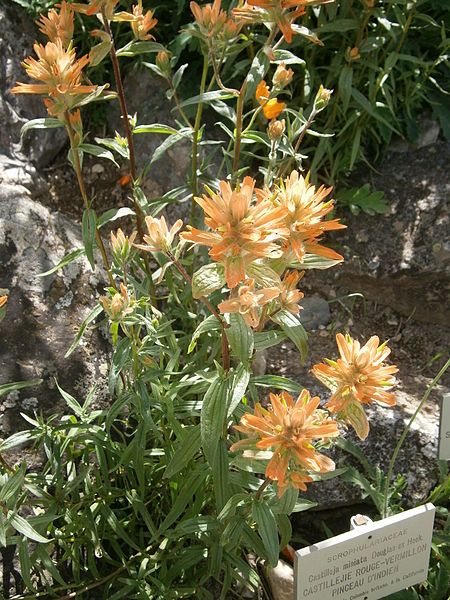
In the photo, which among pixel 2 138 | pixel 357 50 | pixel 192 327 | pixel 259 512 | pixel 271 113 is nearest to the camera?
pixel 259 512

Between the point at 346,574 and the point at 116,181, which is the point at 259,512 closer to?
the point at 346,574

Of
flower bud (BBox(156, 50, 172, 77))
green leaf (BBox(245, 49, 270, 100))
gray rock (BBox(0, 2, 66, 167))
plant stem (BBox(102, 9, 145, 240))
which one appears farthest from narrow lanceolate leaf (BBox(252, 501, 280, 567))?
gray rock (BBox(0, 2, 66, 167))

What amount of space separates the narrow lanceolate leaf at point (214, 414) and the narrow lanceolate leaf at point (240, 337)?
4.3 inches

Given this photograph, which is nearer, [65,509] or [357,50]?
[65,509]

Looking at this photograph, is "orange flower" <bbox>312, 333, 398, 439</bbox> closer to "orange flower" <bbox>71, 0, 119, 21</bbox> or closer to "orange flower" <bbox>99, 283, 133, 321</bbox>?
"orange flower" <bbox>99, 283, 133, 321</bbox>

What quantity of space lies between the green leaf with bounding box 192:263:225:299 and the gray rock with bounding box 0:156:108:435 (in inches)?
34.8

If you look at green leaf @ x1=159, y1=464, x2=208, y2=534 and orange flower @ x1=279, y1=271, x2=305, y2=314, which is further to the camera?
green leaf @ x1=159, y1=464, x2=208, y2=534

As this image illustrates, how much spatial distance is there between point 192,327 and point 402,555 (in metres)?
0.75

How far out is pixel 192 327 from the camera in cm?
190

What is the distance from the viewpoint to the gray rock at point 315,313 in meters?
2.34

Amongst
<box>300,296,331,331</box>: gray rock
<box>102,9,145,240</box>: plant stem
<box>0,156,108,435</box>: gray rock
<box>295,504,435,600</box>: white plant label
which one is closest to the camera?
<box>295,504,435,600</box>: white plant label

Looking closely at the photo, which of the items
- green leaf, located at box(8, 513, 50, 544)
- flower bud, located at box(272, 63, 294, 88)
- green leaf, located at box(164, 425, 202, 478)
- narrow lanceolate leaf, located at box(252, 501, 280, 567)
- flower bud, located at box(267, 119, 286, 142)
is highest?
flower bud, located at box(272, 63, 294, 88)

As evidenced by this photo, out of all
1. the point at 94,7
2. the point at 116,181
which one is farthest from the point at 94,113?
the point at 94,7

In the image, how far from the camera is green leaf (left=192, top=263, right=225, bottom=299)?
3.60 ft
